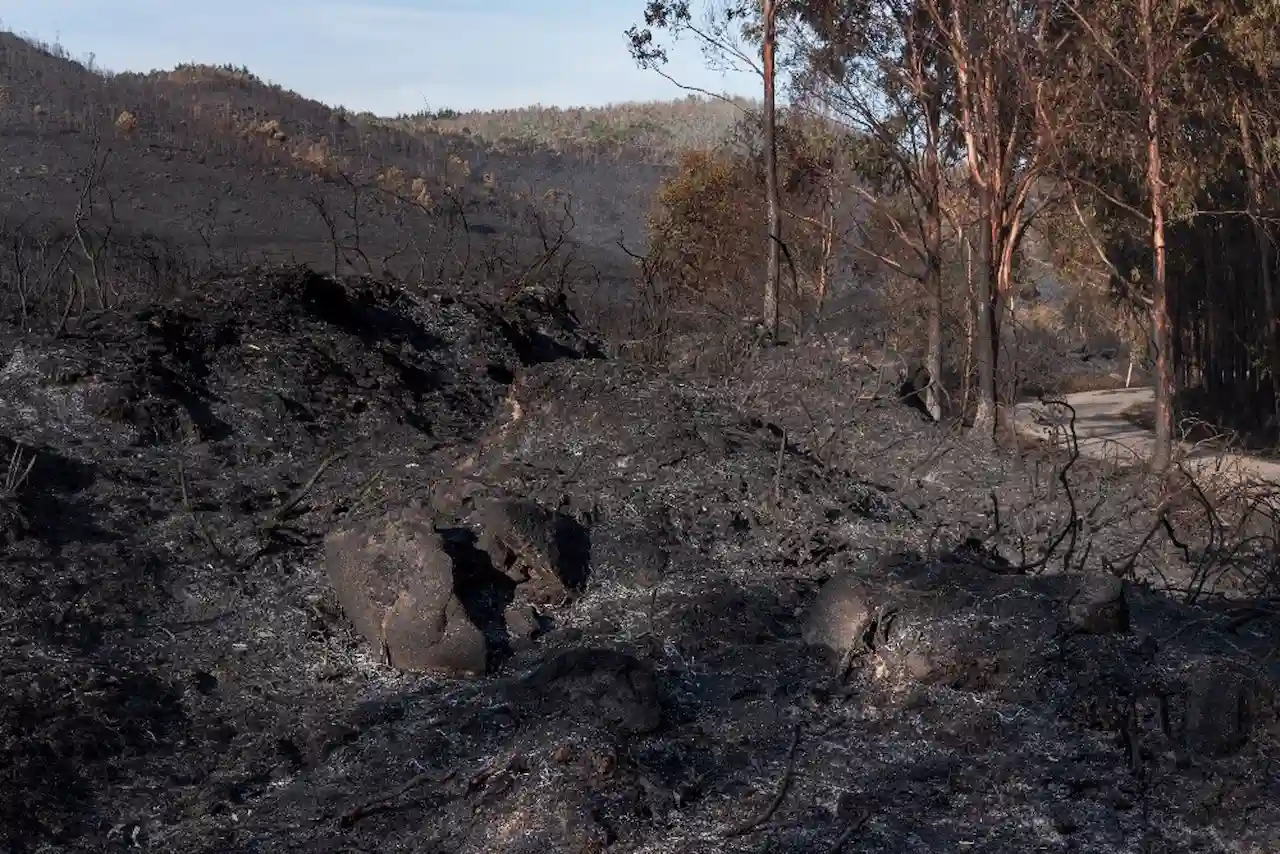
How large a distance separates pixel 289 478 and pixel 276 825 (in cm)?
277

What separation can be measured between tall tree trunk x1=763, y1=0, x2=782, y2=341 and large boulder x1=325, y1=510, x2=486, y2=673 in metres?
6.60

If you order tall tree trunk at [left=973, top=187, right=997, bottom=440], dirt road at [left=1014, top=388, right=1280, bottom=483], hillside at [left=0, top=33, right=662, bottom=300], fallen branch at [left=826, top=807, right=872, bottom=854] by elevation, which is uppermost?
hillside at [left=0, top=33, right=662, bottom=300]

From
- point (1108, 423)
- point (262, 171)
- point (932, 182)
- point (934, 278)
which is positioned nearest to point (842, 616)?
point (934, 278)

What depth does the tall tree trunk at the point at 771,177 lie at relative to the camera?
13141mm

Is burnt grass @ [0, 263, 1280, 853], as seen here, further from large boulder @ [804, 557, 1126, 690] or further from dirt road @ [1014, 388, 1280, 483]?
dirt road @ [1014, 388, 1280, 483]

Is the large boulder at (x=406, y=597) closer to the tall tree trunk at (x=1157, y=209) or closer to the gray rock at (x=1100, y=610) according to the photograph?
the gray rock at (x=1100, y=610)

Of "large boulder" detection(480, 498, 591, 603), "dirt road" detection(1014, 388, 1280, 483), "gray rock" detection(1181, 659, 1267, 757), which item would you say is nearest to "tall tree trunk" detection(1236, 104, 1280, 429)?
"dirt road" detection(1014, 388, 1280, 483)

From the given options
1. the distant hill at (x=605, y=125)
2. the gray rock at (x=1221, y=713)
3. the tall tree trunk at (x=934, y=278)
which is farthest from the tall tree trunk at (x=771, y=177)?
the distant hill at (x=605, y=125)

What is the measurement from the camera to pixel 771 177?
1484 cm

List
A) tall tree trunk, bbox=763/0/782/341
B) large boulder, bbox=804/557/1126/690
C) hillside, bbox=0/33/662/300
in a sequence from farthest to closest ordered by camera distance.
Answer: hillside, bbox=0/33/662/300, tall tree trunk, bbox=763/0/782/341, large boulder, bbox=804/557/1126/690

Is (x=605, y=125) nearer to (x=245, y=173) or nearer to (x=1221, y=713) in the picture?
(x=245, y=173)

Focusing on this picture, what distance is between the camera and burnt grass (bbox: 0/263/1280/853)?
3.60m

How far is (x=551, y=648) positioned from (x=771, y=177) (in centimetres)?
1088

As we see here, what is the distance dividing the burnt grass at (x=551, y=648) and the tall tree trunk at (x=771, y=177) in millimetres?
4815
